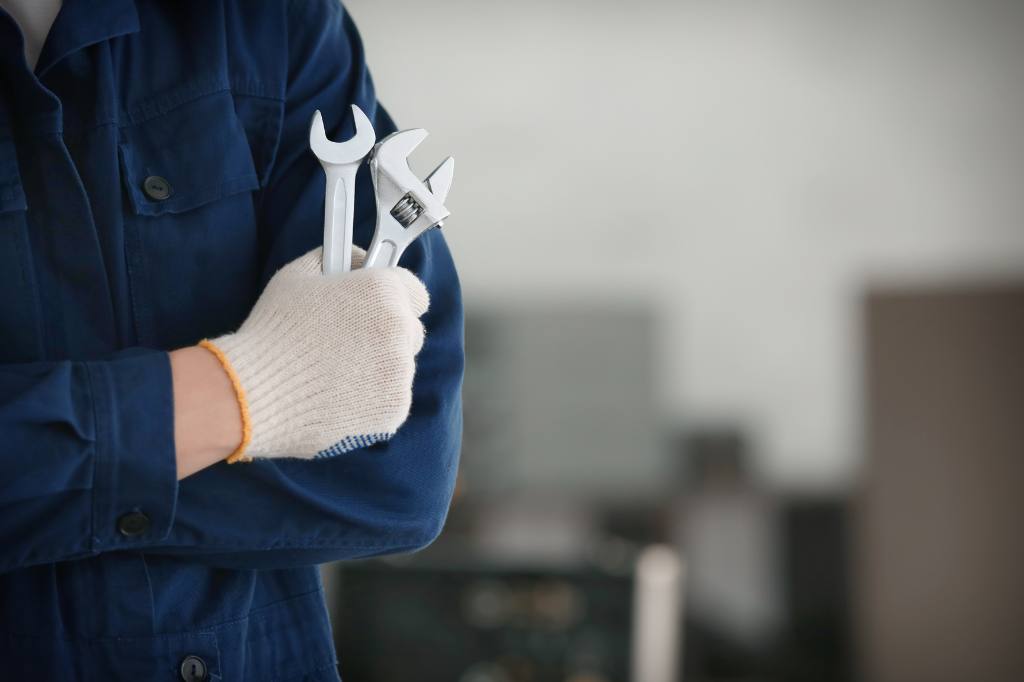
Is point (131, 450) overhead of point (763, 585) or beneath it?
overhead

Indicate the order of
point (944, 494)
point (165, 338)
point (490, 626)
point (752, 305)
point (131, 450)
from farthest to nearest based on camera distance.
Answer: point (752, 305)
point (944, 494)
point (490, 626)
point (165, 338)
point (131, 450)

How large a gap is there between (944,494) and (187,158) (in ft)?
14.4

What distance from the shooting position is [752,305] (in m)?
5.07

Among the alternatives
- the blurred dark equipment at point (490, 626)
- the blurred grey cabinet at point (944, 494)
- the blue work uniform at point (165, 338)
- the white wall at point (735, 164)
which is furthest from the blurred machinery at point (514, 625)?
the blue work uniform at point (165, 338)

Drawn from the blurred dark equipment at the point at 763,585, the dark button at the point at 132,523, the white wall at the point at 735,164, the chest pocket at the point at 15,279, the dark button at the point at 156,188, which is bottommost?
the blurred dark equipment at the point at 763,585

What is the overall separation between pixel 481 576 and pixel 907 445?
7.09 ft

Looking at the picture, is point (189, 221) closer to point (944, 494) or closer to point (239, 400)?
point (239, 400)

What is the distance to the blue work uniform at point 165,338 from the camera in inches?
29.4

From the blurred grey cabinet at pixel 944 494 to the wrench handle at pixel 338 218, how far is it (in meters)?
4.21

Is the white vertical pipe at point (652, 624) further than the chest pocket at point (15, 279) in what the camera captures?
Yes

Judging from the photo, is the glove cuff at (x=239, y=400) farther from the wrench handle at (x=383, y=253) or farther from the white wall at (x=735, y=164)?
the white wall at (x=735, y=164)

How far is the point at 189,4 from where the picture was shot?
940 millimetres

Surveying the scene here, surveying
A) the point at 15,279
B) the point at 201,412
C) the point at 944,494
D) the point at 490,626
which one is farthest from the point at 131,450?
the point at 944,494

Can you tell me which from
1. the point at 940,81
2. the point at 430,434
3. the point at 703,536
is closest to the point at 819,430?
the point at 703,536
